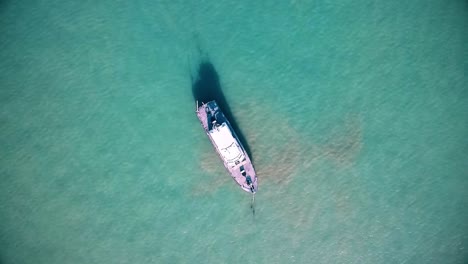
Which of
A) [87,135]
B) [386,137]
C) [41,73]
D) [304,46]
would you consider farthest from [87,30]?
[386,137]

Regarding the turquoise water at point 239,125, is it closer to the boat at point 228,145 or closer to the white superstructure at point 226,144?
the boat at point 228,145

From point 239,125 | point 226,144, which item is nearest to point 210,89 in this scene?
point 239,125

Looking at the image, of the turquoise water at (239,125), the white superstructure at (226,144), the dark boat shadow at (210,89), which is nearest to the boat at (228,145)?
the white superstructure at (226,144)

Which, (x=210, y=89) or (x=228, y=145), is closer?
(x=228, y=145)

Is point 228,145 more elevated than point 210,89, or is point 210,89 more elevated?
point 210,89

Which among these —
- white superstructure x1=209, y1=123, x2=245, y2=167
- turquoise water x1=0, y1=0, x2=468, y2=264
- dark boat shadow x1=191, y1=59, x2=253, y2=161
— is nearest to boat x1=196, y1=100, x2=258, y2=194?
white superstructure x1=209, y1=123, x2=245, y2=167

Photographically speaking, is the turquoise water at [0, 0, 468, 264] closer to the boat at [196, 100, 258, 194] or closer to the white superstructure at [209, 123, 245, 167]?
the boat at [196, 100, 258, 194]

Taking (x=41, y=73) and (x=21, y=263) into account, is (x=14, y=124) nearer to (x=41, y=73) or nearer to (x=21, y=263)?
(x=41, y=73)

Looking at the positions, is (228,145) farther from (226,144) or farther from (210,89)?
(210,89)
